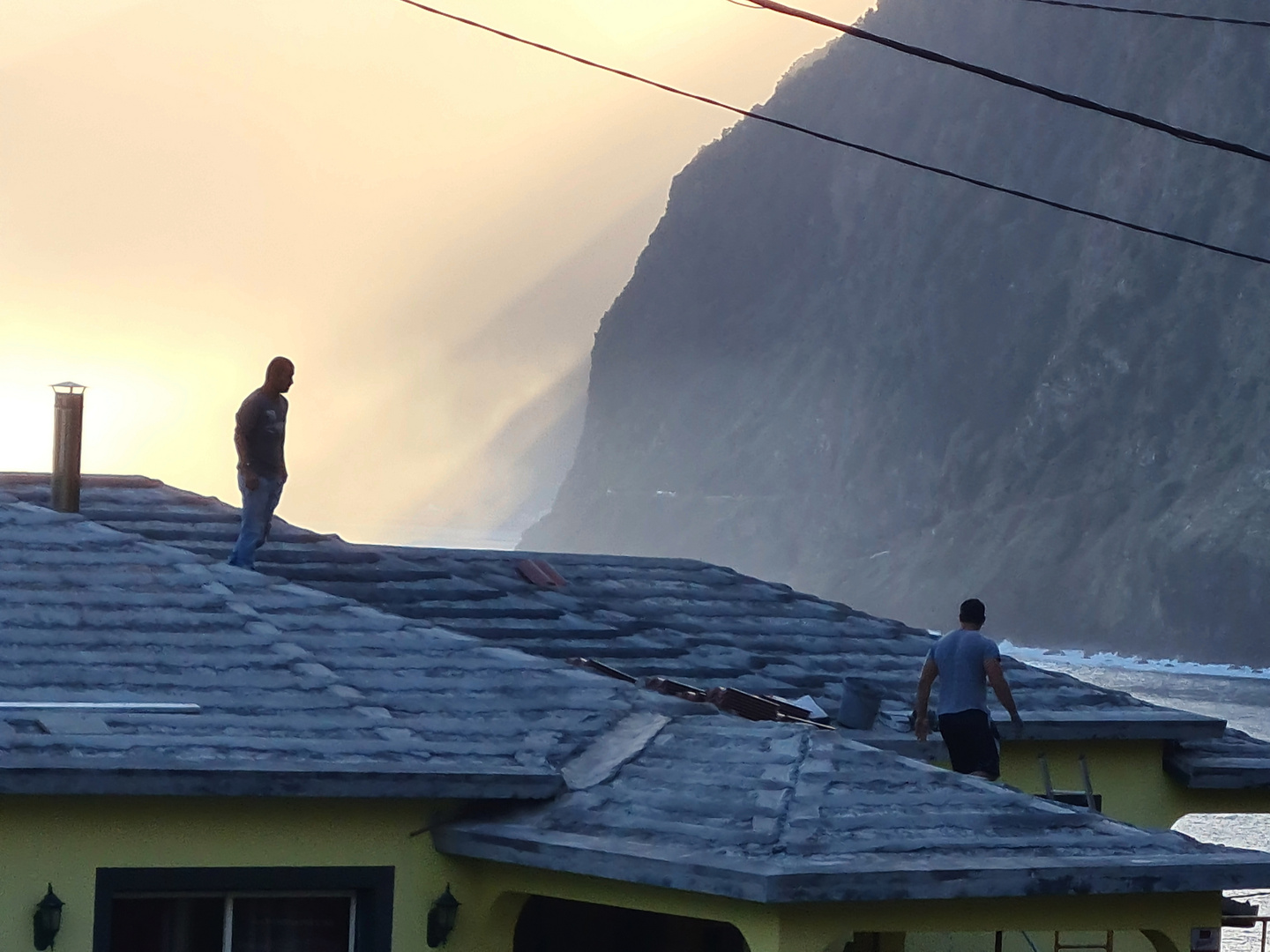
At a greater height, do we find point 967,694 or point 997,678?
point 997,678

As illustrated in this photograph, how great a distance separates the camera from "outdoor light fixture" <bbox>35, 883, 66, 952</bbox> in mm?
7727

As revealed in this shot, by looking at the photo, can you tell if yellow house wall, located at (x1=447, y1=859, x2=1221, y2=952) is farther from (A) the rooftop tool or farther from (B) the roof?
(A) the rooftop tool

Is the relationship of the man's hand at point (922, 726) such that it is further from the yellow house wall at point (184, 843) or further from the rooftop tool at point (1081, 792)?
the yellow house wall at point (184, 843)

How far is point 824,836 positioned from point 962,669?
11.9 feet

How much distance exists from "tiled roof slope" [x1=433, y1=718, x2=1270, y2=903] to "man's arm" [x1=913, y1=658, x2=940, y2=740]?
8.04ft

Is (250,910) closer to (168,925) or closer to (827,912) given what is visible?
(168,925)

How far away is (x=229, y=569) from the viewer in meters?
11.8

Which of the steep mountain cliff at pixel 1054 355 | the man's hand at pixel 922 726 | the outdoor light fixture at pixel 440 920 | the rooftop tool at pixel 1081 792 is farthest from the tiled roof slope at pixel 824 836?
the steep mountain cliff at pixel 1054 355

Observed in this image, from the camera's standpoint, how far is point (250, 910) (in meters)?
8.34

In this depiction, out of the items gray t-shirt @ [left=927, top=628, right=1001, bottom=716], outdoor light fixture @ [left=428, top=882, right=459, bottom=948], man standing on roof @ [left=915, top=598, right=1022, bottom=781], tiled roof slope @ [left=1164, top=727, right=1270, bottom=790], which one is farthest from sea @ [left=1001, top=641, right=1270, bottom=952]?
outdoor light fixture @ [left=428, top=882, right=459, bottom=948]

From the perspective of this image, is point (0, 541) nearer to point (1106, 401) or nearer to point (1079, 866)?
point (1079, 866)

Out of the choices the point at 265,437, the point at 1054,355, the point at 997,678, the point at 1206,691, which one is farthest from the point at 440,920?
the point at 1054,355

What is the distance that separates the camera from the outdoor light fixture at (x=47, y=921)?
7.73 meters

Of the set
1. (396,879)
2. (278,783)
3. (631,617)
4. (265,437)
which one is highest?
(265,437)
